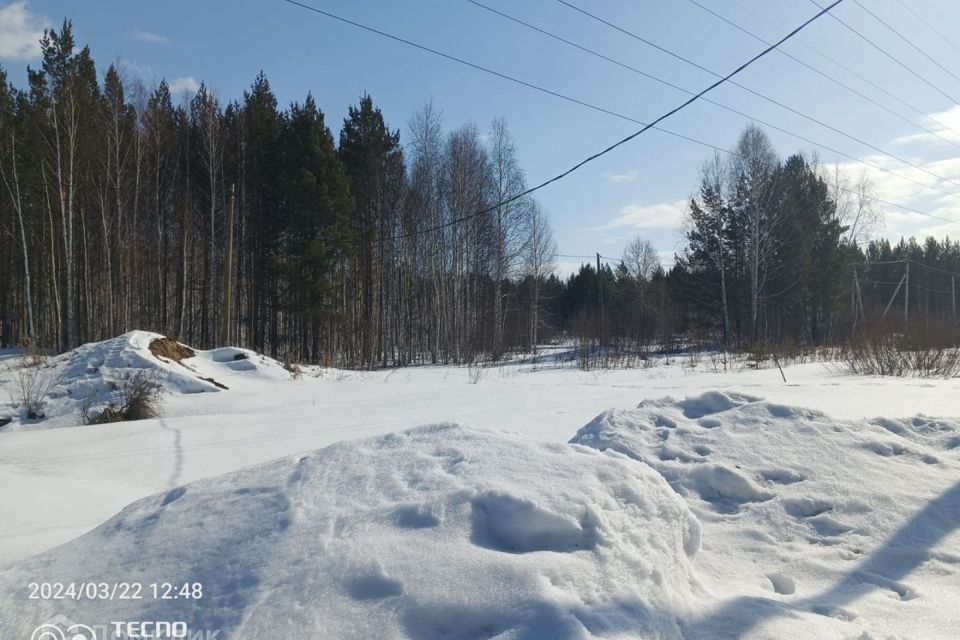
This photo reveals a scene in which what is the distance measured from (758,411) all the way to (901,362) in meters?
9.09

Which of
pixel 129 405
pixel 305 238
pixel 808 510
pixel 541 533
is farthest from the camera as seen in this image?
pixel 305 238

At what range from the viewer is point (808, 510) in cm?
341

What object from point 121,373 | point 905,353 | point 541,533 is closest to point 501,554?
point 541,533

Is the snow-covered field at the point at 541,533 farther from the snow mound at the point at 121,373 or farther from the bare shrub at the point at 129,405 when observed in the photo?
the snow mound at the point at 121,373

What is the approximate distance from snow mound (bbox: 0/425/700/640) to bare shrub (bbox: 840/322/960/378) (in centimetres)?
1135

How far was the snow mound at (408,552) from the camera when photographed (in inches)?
68.7

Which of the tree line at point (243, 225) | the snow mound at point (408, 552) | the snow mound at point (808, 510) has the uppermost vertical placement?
the tree line at point (243, 225)

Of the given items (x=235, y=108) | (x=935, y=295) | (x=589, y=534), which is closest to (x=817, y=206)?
(x=235, y=108)

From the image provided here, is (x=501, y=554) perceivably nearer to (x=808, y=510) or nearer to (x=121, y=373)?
(x=808, y=510)

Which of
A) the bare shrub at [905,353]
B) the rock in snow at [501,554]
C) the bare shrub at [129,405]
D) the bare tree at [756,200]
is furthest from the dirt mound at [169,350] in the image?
the bare tree at [756,200]

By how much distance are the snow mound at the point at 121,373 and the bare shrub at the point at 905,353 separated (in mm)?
12185

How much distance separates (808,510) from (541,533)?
7.21 ft

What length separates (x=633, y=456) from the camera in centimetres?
421

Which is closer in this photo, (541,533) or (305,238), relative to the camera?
(541,533)
